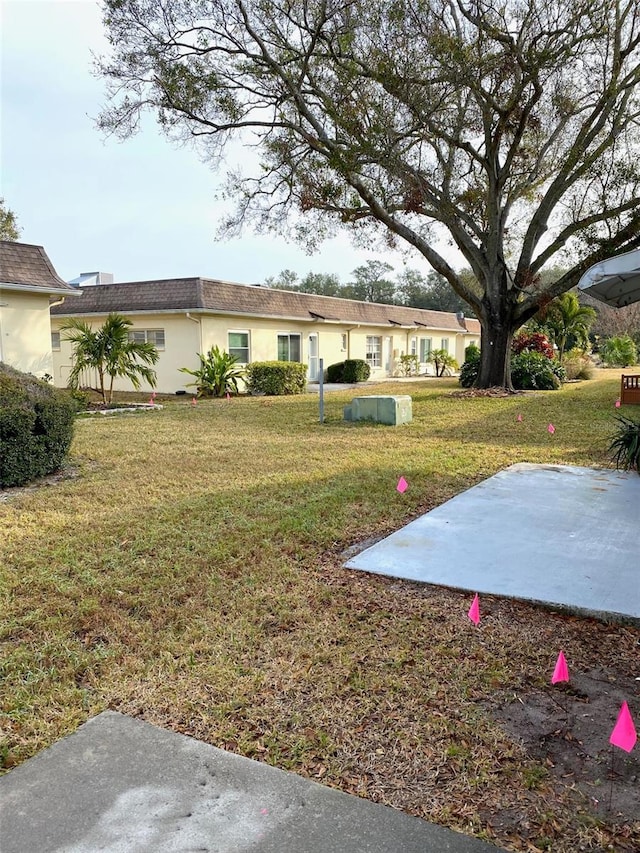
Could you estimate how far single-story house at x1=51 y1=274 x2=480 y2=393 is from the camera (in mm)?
17562

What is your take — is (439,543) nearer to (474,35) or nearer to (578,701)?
(578,701)

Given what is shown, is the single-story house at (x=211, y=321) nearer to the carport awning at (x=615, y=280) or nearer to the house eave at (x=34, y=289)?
the house eave at (x=34, y=289)

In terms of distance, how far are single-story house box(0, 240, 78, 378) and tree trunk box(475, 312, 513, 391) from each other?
1142 cm

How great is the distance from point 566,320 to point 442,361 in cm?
574

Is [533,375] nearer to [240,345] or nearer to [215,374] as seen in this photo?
[240,345]

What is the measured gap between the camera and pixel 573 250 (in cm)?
1575

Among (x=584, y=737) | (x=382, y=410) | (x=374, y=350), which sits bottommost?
(x=584, y=737)

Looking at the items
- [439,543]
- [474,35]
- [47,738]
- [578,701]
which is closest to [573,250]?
[474,35]

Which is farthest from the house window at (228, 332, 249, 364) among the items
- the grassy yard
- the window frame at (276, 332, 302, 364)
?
the grassy yard

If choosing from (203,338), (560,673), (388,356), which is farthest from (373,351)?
(560,673)

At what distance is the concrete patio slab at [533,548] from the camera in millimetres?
3588

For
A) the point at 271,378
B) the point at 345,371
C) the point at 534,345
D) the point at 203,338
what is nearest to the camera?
the point at 203,338

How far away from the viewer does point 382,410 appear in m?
A: 11.5

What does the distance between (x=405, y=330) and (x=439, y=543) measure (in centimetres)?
2433
